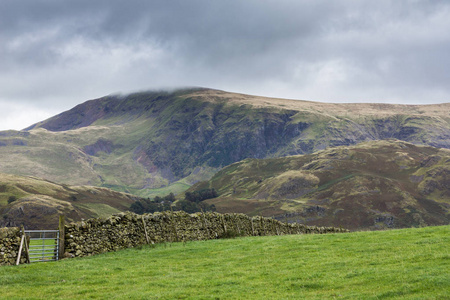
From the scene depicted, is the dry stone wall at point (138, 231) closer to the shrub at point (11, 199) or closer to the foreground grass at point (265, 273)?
the foreground grass at point (265, 273)

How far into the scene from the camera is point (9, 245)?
2612cm

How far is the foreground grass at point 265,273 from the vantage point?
16125 millimetres

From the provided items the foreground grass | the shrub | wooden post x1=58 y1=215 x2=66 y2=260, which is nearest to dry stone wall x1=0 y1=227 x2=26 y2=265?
the foreground grass

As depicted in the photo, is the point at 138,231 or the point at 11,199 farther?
the point at 11,199

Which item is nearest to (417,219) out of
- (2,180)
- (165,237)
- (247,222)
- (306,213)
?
(306,213)

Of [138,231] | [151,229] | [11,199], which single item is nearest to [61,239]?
[138,231]

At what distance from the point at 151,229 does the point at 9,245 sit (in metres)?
14.0

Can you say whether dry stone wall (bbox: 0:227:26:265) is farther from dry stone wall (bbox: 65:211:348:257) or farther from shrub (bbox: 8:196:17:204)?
shrub (bbox: 8:196:17:204)

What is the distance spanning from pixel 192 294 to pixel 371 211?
177831mm

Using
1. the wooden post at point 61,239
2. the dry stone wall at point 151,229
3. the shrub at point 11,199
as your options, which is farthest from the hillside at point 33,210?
the wooden post at point 61,239

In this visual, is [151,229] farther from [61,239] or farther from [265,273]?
[265,273]

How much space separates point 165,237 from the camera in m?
39.4

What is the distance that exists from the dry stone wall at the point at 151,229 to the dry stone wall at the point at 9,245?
389 centimetres

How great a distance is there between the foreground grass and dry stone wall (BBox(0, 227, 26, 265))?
189 centimetres
